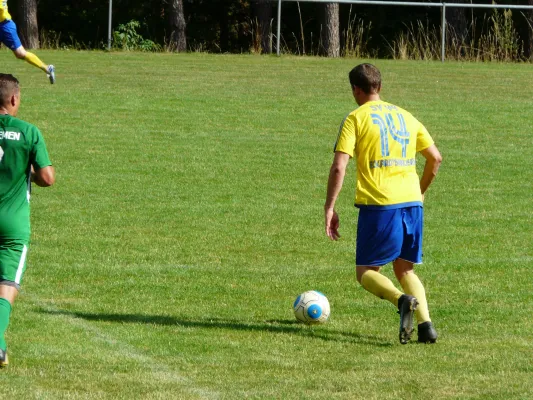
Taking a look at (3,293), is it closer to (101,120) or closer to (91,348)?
(91,348)

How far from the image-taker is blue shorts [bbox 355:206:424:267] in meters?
7.55

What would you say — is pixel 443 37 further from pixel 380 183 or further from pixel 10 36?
pixel 380 183

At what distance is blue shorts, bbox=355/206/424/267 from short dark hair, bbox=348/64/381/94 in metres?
0.83

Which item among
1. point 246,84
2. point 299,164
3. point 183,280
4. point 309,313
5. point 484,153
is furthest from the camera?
point 246,84

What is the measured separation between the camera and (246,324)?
8.16m

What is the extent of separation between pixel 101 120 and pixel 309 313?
12.0 meters

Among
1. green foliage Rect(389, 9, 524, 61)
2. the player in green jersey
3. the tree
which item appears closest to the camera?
the player in green jersey

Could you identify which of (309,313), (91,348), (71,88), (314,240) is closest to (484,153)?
(314,240)

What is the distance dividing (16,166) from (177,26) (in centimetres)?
2674

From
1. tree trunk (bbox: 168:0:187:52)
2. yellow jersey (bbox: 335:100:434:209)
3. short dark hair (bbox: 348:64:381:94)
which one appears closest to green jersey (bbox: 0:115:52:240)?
yellow jersey (bbox: 335:100:434:209)

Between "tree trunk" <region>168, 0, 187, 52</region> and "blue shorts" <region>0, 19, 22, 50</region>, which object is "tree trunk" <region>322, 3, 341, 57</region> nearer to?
"tree trunk" <region>168, 0, 187, 52</region>

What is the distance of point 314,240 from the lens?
11773 millimetres

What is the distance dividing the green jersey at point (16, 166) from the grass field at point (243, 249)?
886mm

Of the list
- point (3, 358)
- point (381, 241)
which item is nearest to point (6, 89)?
point (3, 358)
